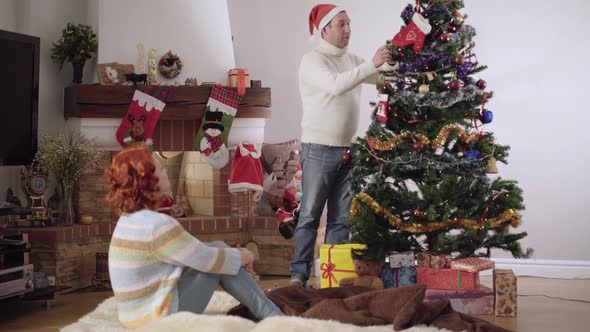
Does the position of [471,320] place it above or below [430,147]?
below

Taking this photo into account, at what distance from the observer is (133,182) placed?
10.0 ft

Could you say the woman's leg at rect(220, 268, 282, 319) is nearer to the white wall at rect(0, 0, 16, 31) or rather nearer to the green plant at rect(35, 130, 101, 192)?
the green plant at rect(35, 130, 101, 192)

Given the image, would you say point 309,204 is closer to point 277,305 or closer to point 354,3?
point 277,305

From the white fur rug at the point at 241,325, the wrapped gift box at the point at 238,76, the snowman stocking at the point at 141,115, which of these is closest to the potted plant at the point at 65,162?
the snowman stocking at the point at 141,115

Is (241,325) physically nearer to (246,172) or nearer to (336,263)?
(336,263)

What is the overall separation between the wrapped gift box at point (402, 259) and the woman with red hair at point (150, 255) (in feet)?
3.47

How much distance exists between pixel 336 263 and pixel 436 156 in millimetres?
710

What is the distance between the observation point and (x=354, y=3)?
5617 millimetres

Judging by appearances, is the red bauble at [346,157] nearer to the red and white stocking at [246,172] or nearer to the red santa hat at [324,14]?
the red santa hat at [324,14]

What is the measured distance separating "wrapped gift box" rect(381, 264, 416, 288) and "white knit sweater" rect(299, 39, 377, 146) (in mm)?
702

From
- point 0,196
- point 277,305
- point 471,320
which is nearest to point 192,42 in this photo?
point 0,196

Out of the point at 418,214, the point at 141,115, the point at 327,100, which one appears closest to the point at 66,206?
the point at 141,115

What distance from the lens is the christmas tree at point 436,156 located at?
13.1 feet

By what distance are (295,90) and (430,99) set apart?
210cm
